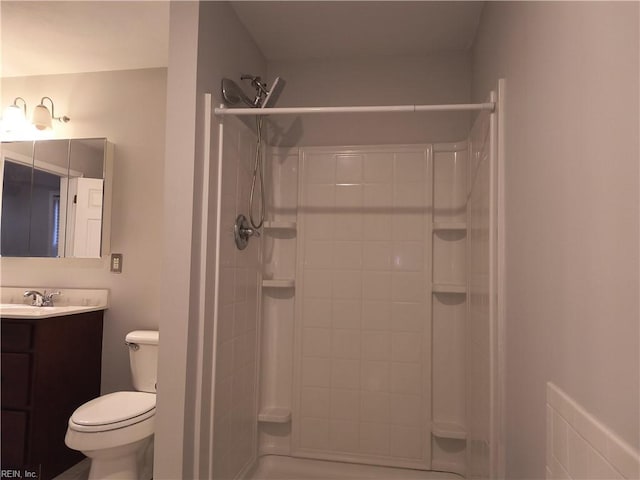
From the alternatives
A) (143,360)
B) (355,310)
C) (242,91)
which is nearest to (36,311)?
(143,360)

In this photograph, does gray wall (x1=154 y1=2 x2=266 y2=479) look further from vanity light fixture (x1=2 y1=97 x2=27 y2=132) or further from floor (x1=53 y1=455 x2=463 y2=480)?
vanity light fixture (x1=2 y1=97 x2=27 y2=132)

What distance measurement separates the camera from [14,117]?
262 cm

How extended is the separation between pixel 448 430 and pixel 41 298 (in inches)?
103

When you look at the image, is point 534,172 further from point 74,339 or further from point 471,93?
point 74,339

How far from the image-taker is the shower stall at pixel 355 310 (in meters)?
2.12

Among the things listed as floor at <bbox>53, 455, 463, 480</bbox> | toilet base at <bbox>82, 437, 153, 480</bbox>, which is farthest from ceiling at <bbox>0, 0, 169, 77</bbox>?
floor at <bbox>53, 455, 463, 480</bbox>

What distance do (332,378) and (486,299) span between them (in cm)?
104

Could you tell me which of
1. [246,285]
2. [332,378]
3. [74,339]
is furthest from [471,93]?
[74,339]

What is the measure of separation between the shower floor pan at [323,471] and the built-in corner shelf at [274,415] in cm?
23

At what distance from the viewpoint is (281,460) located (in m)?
2.24

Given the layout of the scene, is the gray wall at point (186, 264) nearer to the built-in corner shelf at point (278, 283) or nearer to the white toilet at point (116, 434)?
the white toilet at point (116, 434)

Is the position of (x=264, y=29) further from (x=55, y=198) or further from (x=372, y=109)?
(x=55, y=198)

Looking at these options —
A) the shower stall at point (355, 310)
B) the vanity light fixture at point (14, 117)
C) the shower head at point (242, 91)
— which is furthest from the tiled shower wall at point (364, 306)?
the vanity light fixture at point (14, 117)

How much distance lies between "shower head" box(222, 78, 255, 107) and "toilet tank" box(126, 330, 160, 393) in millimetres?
1415
